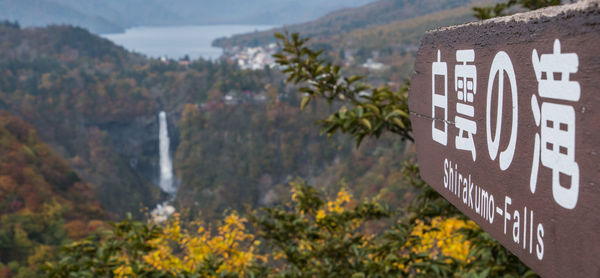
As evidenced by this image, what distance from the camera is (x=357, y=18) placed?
80.9 meters

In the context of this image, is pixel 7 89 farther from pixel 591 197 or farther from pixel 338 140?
pixel 591 197

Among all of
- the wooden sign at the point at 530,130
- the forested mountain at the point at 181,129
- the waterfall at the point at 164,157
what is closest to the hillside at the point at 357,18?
the forested mountain at the point at 181,129

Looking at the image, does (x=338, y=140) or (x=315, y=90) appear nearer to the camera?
(x=315, y=90)

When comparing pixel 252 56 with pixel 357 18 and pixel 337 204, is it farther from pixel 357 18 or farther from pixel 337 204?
pixel 337 204

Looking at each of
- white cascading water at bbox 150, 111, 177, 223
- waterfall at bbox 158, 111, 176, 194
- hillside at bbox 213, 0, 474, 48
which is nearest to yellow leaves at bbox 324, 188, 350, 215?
white cascading water at bbox 150, 111, 177, 223

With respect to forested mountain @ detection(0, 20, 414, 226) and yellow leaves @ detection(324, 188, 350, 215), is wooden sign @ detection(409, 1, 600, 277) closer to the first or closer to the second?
yellow leaves @ detection(324, 188, 350, 215)

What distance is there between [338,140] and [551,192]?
148 feet

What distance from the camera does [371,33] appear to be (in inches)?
2579

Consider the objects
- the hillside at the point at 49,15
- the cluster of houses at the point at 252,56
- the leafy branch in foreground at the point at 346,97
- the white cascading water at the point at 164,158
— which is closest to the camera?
the leafy branch in foreground at the point at 346,97

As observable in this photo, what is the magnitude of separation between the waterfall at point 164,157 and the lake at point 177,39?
25.3 metres

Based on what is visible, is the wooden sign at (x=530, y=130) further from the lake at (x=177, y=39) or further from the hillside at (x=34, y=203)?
the lake at (x=177, y=39)

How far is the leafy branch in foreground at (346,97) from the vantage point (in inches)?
77.8

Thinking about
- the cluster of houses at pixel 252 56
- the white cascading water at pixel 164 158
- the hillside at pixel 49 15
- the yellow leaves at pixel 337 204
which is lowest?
the white cascading water at pixel 164 158

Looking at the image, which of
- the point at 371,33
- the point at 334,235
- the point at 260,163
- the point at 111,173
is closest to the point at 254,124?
the point at 260,163
